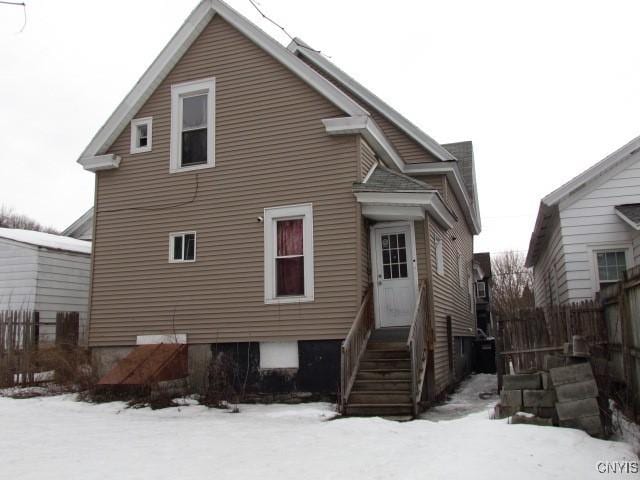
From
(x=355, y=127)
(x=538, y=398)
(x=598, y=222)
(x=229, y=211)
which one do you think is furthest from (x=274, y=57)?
(x=538, y=398)

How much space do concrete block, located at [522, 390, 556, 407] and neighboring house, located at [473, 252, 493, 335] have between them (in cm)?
1863

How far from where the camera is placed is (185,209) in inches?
493

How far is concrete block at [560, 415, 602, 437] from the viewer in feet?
23.3

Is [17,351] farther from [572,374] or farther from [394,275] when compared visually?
[572,374]

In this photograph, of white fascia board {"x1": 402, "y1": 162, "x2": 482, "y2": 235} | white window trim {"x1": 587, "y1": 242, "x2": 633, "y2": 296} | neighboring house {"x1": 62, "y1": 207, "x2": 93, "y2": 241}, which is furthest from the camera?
neighboring house {"x1": 62, "y1": 207, "x2": 93, "y2": 241}

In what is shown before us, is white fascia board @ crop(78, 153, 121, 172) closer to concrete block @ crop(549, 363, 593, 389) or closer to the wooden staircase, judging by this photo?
the wooden staircase

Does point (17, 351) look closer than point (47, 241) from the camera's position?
Yes

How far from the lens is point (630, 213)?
1134cm

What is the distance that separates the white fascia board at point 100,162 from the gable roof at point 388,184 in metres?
5.85

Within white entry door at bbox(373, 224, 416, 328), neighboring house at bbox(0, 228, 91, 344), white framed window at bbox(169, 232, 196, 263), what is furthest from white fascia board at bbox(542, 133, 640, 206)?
neighboring house at bbox(0, 228, 91, 344)

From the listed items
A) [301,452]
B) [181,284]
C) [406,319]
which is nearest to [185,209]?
[181,284]

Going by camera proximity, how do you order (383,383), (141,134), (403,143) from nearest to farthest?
(383,383), (141,134), (403,143)

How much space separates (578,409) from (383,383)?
11.0 ft

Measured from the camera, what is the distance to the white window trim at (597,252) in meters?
11.9
